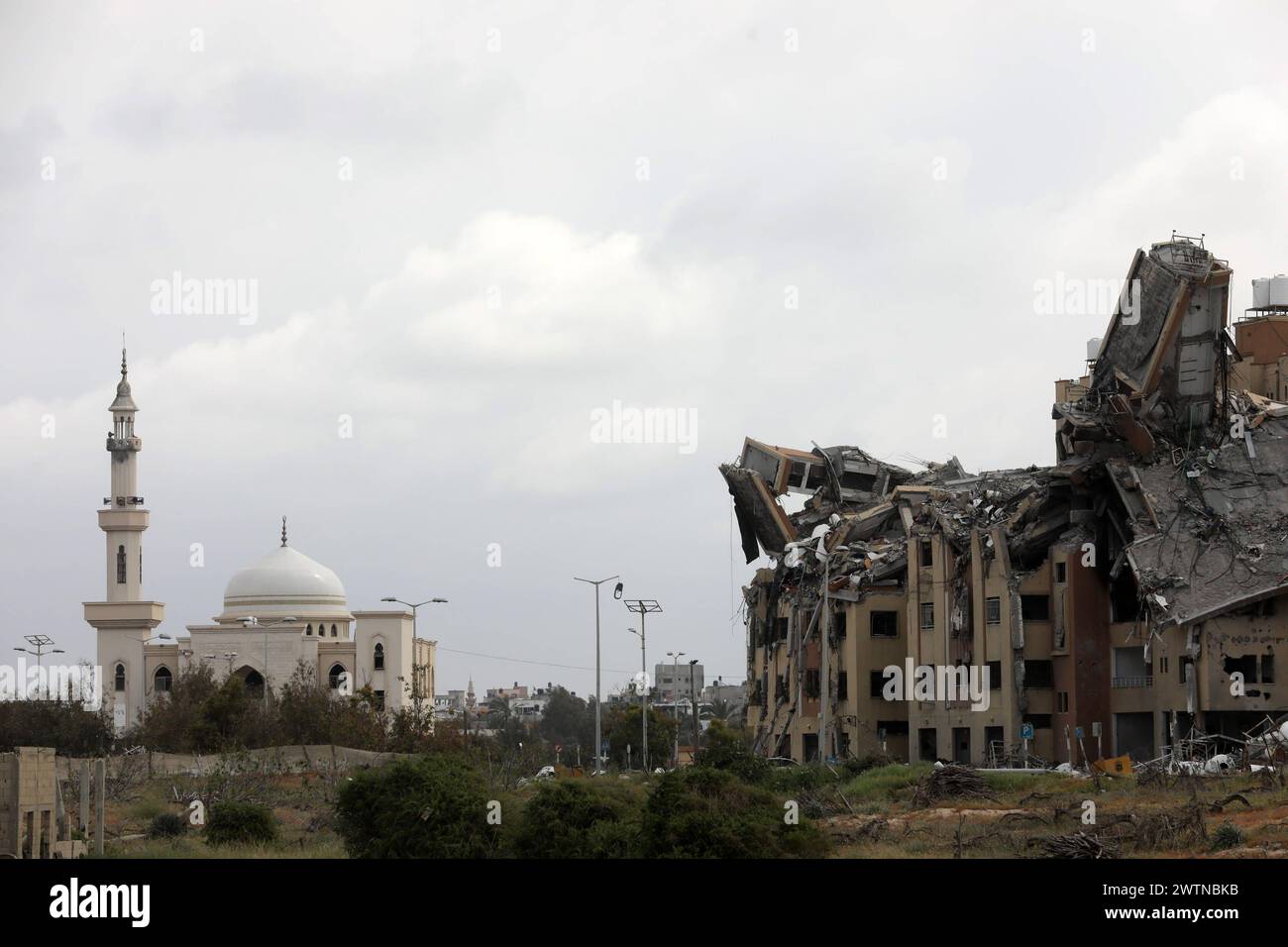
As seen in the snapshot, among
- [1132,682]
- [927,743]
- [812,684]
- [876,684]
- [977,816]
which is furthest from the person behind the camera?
[812,684]

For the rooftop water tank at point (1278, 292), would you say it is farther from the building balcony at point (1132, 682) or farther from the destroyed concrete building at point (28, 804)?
the destroyed concrete building at point (28, 804)

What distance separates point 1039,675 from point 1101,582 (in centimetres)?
482

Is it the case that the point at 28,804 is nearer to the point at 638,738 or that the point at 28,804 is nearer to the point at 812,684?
the point at 812,684

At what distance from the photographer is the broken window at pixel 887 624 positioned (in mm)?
83375

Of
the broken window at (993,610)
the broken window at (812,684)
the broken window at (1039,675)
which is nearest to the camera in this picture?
the broken window at (1039,675)

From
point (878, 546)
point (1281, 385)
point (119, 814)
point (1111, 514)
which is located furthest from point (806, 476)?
point (119, 814)

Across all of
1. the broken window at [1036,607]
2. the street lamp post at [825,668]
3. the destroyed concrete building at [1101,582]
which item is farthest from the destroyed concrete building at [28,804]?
the street lamp post at [825,668]

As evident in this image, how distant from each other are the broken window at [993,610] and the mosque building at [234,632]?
63.0 meters

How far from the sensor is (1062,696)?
247 ft

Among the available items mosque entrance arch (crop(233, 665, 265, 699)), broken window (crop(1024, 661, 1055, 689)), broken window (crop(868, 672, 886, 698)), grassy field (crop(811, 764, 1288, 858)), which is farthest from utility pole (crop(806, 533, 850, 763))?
mosque entrance arch (crop(233, 665, 265, 699))

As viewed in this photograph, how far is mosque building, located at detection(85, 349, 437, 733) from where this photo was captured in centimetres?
13225

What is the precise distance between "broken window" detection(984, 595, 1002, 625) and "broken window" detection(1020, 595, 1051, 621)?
1056mm

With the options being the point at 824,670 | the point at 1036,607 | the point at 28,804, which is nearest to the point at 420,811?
the point at 28,804

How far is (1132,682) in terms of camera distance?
74.1 m
